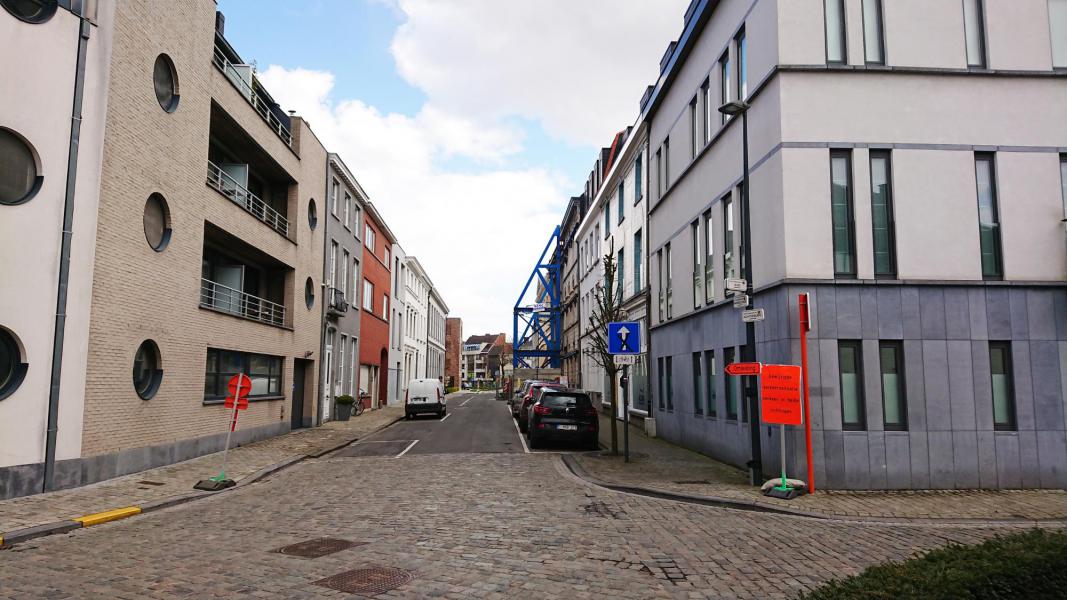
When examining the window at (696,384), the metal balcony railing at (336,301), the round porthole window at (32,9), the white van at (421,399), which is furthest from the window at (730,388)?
the white van at (421,399)

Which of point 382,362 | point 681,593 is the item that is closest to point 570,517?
point 681,593

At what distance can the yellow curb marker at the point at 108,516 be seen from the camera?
872 cm

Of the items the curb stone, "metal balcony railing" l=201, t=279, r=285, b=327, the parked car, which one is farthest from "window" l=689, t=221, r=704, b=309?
"metal balcony railing" l=201, t=279, r=285, b=327

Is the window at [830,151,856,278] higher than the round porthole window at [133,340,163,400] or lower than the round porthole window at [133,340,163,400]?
higher

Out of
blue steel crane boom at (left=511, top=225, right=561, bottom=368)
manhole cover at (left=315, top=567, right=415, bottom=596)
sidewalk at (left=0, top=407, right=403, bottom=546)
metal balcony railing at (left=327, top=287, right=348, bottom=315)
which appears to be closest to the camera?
manhole cover at (left=315, top=567, right=415, bottom=596)

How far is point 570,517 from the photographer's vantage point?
29.2 feet

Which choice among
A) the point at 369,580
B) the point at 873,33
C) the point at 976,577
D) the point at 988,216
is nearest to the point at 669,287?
the point at 988,216

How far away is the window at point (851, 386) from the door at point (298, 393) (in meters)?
18.4

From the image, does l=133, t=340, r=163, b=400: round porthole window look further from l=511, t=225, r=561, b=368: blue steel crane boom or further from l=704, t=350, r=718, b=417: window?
l=511, t=225, r=561, b=368: blue steel crane boom

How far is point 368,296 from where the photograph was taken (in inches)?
1416

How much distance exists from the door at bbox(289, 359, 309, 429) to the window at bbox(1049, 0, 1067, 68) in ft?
72.7

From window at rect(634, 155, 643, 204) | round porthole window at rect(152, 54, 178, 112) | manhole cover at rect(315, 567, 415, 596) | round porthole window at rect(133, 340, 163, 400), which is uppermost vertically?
window at rect(634, 155, 643, 204)

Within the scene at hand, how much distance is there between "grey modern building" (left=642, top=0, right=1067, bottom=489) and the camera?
11.0 meters

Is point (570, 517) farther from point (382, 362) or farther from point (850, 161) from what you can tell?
point (382, 362)
